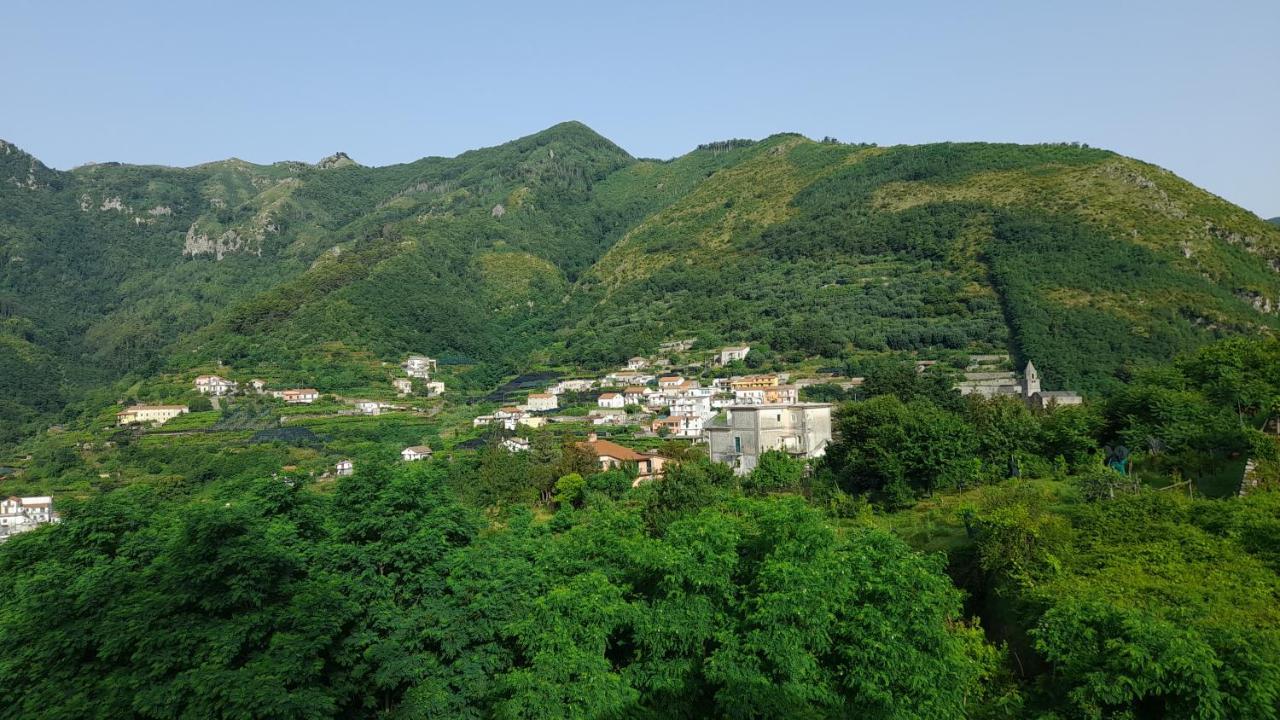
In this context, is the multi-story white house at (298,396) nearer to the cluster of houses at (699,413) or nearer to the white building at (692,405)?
the cluster of houses at (699,413)

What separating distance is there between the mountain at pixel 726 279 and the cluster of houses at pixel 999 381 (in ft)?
8.24

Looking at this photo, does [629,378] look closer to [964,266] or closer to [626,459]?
[626,459]

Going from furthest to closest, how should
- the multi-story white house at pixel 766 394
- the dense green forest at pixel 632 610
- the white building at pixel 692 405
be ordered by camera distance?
1. the white building at pixel 692 405
2. the multi-story white house at pixel 766 394
3. the dense green forest at pixel 632 610

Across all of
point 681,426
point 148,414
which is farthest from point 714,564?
point 148,414

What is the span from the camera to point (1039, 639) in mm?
9383

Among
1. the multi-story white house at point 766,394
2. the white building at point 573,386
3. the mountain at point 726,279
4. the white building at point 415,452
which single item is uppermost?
the mountain at point 726,279

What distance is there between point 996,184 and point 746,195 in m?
44.1

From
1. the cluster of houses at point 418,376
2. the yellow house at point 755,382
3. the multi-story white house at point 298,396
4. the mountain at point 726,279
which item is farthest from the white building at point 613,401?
the multi-story white house at point 298,396

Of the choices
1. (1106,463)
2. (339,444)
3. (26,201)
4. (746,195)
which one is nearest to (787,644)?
(1106,463)

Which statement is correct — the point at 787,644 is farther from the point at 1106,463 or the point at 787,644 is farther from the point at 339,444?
the point at 339,444

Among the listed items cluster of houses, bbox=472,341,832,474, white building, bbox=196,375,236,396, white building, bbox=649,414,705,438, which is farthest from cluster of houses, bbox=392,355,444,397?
white building, bbox=649,414,705,438

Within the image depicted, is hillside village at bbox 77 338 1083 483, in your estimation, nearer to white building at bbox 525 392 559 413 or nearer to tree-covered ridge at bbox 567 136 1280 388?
white building at bbox 525 392 559 413

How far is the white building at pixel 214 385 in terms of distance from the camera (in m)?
72.9

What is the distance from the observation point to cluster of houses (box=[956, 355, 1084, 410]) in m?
49.7
